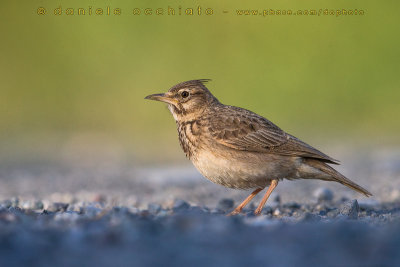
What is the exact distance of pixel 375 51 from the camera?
69.3 feet

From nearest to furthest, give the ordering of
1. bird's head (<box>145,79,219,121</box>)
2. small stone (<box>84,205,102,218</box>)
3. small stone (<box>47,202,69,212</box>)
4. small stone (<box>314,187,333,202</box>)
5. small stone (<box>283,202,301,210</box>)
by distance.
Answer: small stone (<box>84,205,102,218</box>), small stone (<box>47,202,69,212</box>), small stone (<box>283,202,301,210</box>), bird's head (<box>145,79,219,121</box>), small stone (<box>314,187,333,202</box>)

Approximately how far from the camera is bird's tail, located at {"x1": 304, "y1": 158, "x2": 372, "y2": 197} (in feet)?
24.9

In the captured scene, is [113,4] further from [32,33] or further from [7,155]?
[7,155]

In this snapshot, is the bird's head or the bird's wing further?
the bird's head

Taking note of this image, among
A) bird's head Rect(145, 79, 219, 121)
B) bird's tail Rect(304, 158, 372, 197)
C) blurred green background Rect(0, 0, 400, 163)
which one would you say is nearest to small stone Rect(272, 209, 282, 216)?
bird's tail Rect(304, 158, 372, 197)

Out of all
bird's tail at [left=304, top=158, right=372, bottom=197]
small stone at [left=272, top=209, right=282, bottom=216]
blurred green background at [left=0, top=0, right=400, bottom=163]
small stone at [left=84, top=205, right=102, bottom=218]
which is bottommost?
small stone at [left=272, top=209, right=282, bottom=216]

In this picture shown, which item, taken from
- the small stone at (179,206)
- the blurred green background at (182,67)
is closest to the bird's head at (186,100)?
the small stone at (179,206)

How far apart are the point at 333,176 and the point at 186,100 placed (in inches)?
80.5

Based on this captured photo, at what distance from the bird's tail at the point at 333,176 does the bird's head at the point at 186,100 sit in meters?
1.50

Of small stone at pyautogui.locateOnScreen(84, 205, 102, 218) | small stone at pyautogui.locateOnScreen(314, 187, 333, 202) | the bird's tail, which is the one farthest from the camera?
small stone at pyautogui.locateOnScreen(314, 187, 333, 202)

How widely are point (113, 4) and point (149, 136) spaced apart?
4.39 meters

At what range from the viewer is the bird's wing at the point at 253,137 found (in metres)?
7.67

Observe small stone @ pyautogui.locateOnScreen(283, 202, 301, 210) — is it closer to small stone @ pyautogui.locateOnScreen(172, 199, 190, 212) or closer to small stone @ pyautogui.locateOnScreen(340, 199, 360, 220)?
→ small stone @ pyautogui.locateOnScreen(340, 199, 360, 220)

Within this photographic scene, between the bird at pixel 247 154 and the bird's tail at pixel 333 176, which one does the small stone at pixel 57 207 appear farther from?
the bird's tail at pixel 333 176
